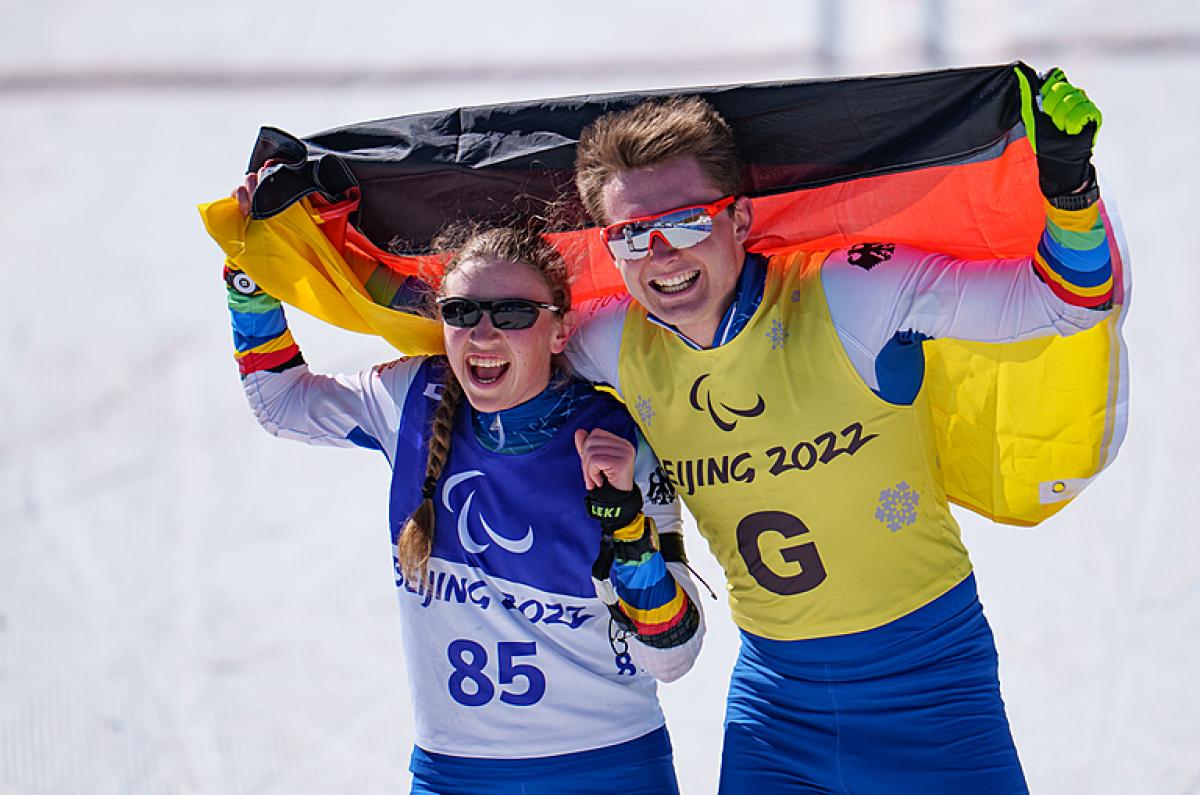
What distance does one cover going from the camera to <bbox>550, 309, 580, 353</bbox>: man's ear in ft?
8.66

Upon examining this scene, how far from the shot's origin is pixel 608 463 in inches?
92.7

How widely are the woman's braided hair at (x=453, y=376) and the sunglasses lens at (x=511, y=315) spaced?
109 mm

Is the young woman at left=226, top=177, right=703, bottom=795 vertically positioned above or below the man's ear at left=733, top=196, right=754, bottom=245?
below

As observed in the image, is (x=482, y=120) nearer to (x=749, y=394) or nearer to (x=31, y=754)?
(x=749, y=394)

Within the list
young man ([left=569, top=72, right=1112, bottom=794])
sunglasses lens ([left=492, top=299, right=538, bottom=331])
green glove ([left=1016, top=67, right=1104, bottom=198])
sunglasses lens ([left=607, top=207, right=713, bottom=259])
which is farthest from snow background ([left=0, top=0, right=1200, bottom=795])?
green glove ([left=1016, top=67, right=1104, bottom=198])

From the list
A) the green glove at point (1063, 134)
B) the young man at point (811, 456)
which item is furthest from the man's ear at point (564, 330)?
the green glove at point (1063, 134)

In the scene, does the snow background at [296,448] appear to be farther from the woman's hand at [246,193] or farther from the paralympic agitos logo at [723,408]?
the woman's hand at [246,193]

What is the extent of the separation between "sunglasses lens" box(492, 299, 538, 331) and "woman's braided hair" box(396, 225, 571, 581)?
0.36ft

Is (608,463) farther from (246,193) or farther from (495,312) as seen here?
(246,193)

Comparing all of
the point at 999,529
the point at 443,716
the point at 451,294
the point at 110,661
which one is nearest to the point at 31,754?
the point at 110,661

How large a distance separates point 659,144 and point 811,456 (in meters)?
0.66

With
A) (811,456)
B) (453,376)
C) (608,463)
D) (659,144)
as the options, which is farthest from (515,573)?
(659,144)

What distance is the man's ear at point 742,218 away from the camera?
2.53m

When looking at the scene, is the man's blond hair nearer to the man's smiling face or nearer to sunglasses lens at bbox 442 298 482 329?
the man's smiling face
